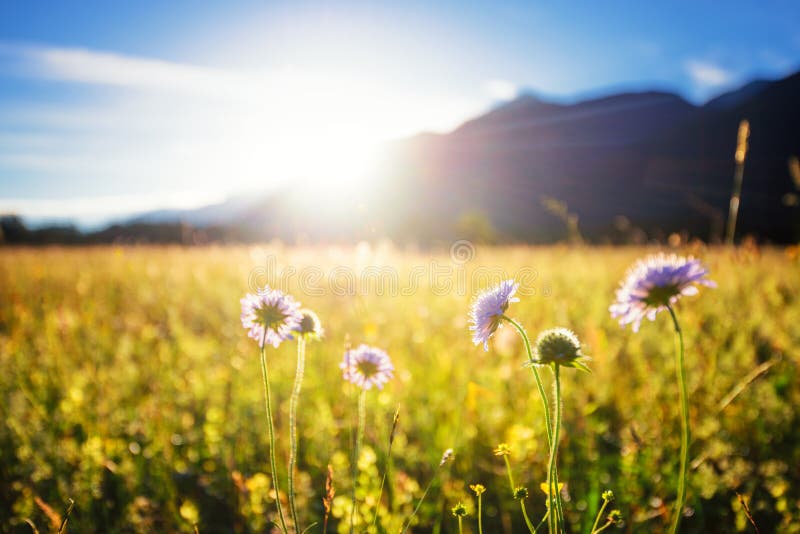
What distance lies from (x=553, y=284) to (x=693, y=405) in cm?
287

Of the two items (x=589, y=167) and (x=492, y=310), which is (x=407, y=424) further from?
(x=589, y=167)

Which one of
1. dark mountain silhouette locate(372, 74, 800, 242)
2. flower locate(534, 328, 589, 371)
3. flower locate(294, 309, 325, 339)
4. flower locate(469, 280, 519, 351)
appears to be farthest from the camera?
dark mountain silhouette locate(372, 74, 800, 242)

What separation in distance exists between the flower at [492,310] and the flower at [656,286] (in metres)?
0.21

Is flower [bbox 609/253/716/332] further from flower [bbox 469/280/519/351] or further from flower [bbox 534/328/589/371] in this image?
flower [bbox 469/280/519/351]

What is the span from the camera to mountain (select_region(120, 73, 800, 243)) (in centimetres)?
4300

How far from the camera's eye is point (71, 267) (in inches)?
278

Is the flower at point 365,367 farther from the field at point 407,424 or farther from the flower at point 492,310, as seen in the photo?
the flower at point 492,310

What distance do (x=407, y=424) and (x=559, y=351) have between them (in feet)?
5.67

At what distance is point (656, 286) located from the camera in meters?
0.91

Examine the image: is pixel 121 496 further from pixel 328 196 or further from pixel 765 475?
pixel 328 196

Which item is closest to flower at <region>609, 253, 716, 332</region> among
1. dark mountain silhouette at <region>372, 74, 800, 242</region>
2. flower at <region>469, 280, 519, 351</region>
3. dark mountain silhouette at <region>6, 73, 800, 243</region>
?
flower at <region>469, 280, 519, 351</region>

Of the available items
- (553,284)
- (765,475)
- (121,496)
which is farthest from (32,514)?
(553,284)

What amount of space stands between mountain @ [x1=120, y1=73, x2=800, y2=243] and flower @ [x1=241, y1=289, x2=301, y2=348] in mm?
32792

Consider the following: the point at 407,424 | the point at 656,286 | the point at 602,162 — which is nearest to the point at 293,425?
the point at 656,286
